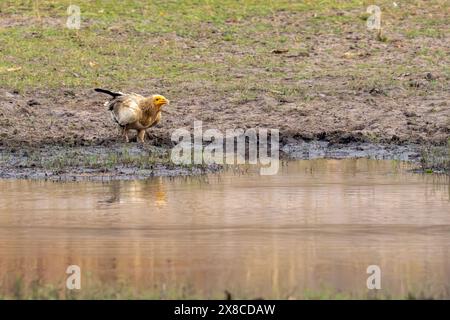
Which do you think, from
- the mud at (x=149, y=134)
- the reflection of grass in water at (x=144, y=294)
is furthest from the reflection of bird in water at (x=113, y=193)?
the reflection of grass in water at (x=144, y=294)

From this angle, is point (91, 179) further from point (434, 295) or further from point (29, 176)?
point (434, 295)

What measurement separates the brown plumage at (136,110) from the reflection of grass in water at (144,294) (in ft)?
20.8

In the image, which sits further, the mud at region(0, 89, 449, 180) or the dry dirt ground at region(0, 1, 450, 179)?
the dry dirt ground at region(0, 1, 450, 179)

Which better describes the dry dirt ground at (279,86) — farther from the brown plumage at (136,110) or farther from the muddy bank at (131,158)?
the brown plumage at (136,110)

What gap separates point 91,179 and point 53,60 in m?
→ 4.93

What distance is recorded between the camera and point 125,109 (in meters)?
13.8

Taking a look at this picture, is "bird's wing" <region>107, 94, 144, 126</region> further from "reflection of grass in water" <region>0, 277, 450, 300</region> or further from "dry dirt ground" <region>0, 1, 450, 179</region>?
"reflection of grass in water" <region>0, 277, 450, 300</region>

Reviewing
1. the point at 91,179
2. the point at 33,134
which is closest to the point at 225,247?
the point at 91,179

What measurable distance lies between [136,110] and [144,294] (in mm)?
6547

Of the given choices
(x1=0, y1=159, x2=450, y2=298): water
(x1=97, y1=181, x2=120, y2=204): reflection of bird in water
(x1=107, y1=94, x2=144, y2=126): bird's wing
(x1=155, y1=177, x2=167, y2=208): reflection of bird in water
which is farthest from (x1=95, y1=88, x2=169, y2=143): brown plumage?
(x1=155, y1=177, x2=167, y2=208): reflection of bird in water

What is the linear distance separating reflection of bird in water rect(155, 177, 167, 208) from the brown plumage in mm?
1928

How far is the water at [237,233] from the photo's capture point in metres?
7.89

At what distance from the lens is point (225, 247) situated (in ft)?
29.3

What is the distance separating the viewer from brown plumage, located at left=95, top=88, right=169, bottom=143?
13805 millimetres
